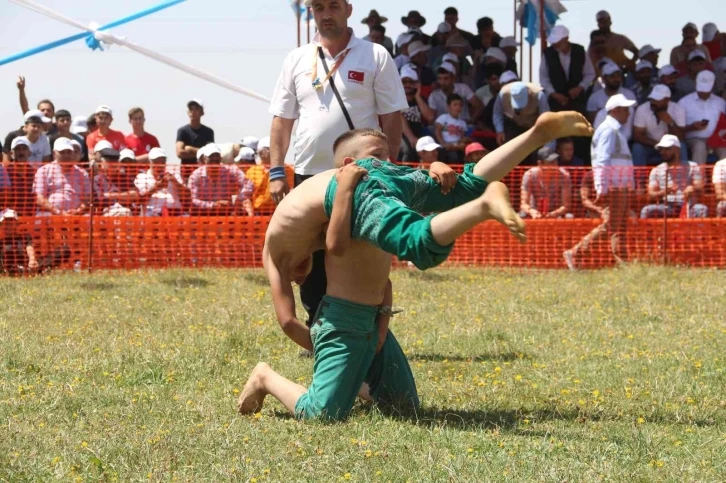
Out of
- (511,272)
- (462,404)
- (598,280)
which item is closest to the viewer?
(462,404)

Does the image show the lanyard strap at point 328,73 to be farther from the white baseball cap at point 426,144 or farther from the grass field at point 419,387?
the white baseball cap at point 426,144

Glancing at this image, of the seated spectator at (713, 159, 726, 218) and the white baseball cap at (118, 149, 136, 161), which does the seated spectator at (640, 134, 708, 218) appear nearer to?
the seated spectator at (713, 159, 726, 218)

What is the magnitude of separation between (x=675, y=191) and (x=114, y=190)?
6.08 meters

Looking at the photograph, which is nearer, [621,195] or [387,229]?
[387,229]

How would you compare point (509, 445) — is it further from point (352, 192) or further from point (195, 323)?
point (195, 323)

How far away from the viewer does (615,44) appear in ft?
48.5

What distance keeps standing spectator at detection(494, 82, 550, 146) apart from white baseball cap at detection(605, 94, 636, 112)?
73cm

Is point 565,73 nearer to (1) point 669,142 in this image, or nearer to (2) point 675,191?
(1) point 669,142

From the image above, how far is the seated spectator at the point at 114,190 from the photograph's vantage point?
1215 centimetres

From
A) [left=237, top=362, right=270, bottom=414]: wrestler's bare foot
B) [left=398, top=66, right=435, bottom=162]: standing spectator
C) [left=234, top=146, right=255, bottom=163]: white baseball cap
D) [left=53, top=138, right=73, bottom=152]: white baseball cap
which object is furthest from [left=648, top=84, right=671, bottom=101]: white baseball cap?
[left=237, top=362, right=270, bottom=414]: wrestler's bare foot

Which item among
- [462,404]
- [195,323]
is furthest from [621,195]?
[462,404]

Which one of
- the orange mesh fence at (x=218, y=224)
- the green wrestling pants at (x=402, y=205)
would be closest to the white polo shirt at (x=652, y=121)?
the orange mesh fence at (x=218, y=224)

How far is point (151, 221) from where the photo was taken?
1209cm

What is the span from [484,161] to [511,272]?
673cm
